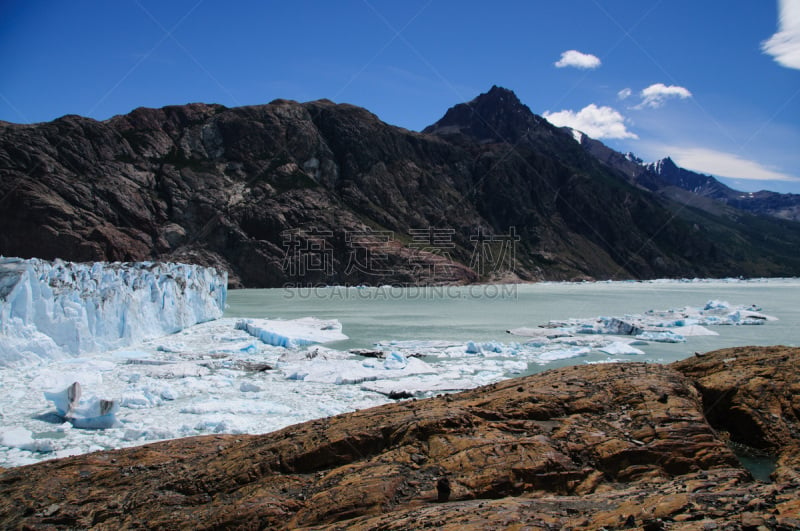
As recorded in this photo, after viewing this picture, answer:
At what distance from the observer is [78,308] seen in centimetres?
1931

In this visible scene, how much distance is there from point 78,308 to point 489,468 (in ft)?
65.2

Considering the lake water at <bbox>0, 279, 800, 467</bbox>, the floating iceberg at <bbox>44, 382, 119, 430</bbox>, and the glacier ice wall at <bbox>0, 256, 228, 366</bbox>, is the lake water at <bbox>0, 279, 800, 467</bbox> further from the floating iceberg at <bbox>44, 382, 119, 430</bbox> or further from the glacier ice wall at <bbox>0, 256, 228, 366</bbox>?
the glacier ice wall at <bbox>0, 256, 228, 366</bbox>

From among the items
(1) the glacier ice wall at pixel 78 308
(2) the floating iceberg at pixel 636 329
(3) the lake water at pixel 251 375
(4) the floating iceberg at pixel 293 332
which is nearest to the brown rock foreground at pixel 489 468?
(3) the lake water at pixel 251 375

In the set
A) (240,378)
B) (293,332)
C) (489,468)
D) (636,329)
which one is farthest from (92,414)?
(636,329)

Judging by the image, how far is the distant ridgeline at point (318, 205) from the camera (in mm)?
88312

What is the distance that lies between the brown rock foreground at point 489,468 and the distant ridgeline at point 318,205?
86.5m

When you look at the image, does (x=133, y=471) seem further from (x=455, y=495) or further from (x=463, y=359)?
(x=463, y=359)

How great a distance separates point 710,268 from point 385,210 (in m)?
102

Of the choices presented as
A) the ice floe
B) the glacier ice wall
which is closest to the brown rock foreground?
the ice floe

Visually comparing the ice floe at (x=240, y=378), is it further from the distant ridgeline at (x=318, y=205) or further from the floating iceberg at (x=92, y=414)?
the distant ridgeline at (x=318, y=205)

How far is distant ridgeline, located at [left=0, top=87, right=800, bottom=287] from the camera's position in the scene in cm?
8831

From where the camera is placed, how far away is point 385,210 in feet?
377

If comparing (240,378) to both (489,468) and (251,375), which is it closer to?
(251,375)

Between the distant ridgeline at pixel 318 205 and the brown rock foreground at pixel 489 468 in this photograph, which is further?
the distant ridgeline at pixel 318 205
